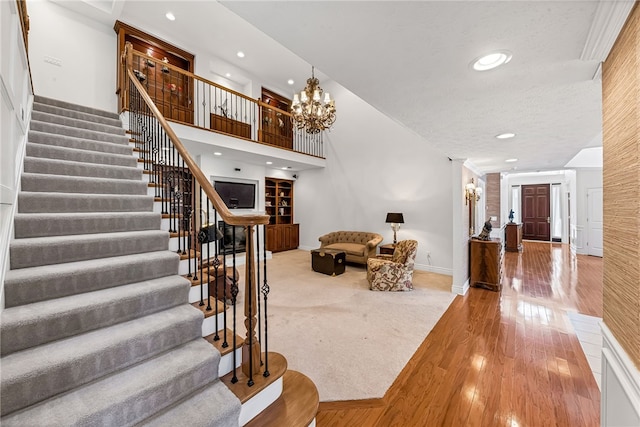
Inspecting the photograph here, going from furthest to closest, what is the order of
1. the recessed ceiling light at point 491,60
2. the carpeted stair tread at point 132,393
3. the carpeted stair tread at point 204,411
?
the recessed ceiling light at point 491,60 → the carpeted stair tread at point 204,411 → the carpeted stair tread at point 132,393

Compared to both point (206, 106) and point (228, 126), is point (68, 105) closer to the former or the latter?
point (206, 106)

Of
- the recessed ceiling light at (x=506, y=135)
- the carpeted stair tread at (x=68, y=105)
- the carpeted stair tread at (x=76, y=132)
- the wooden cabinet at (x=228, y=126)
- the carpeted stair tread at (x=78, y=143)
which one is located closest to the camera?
the carpeted stair tread at (x=78, y=143)

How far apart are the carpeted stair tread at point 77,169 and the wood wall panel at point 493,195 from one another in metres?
9.81

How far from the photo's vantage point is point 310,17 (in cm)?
117

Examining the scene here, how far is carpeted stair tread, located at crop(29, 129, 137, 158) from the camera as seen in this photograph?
2.74m

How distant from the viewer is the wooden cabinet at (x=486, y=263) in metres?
4.38

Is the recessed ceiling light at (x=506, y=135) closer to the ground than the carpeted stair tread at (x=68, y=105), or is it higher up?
closer to the ground

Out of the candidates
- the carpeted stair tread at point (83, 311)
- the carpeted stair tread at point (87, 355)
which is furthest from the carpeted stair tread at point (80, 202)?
the carpeted stair tread at point (87, 355)

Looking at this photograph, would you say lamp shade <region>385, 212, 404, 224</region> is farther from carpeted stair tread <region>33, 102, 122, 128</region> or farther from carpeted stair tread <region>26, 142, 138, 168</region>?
carpeted stair tread <region>33, 102, 122, 128</region>

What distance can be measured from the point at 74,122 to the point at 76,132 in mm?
380

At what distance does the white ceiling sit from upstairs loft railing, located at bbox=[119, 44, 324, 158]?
3.92 meters

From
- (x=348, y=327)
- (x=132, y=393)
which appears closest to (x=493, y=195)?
(x=348, y=327)

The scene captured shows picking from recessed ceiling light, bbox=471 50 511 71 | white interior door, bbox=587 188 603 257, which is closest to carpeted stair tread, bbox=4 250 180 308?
recessed ceiling light, bbox=471 50 511 71

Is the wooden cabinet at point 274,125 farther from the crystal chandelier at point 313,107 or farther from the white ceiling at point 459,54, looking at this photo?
the white ceiling at point 459,54
